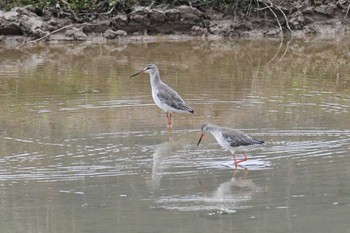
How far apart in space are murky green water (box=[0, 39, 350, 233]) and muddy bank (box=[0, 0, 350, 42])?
2.06m

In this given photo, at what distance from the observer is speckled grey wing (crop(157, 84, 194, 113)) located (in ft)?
44.7

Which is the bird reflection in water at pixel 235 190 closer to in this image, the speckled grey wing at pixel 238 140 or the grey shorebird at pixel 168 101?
the speckled grey wing at pixel 238 140

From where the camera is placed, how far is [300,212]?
29.5 ft

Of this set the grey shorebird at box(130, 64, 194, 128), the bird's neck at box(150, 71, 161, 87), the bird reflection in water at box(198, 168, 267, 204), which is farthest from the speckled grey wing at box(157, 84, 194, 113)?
the bird reflection in water at box(198, 168, 267, 204)

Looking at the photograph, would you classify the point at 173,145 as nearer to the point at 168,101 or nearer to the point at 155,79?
the point at 168,101

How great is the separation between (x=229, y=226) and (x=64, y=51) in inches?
509

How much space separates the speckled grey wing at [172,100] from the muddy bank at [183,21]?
8.38 metres

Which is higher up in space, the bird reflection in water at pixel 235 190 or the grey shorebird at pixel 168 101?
the grey shorebird at pixel 168 101

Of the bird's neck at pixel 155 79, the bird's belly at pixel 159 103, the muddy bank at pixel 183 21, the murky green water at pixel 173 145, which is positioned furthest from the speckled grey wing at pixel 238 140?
the muddy bank at pixel 183 21

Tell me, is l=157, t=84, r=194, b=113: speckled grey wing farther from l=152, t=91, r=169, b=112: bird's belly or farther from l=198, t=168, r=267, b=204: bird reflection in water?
l=198, t=168, r=267, b=204: bird reflection in water

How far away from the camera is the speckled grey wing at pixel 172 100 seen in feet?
44.7

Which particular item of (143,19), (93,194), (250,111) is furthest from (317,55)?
(93,194)

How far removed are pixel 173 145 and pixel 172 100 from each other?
1515mm

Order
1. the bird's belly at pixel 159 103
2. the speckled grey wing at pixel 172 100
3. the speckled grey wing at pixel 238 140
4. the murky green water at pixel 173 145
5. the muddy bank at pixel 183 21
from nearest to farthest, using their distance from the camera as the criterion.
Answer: the murky green water at pixel 173 145, the speckled grey wing at pixel 238 140, the speckled grey wing at pixel 172 100, the bird's belly at pixel 159 103, the muddy bank at pixel 183 21
